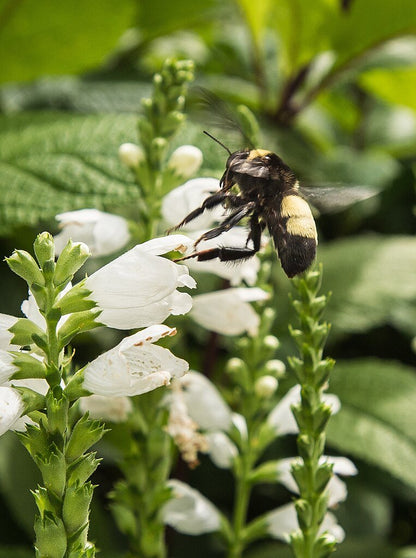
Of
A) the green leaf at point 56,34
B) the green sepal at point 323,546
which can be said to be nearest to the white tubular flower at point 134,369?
the green sepal at point 323,546

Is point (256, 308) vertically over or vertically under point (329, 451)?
over

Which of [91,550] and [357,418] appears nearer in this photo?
[91,550]

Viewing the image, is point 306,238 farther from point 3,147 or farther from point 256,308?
point 3,147

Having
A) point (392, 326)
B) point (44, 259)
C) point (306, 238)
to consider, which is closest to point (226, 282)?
point (306, 238)

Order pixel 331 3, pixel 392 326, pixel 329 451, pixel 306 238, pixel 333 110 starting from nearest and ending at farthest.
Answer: pixel 306 238 < pixel 329 451 < pixel 392 326 < pixel 331 3 < pixel 333 110

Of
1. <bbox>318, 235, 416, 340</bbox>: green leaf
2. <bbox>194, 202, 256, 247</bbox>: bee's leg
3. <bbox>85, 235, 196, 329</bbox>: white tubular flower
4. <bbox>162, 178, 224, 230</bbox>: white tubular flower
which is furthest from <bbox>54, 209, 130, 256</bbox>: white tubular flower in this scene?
<bbox>318, 235, 416, 340</bbox>: green leaf

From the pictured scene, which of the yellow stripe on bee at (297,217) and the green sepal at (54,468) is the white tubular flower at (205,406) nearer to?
the yellow stripe on bee at (297,217)
